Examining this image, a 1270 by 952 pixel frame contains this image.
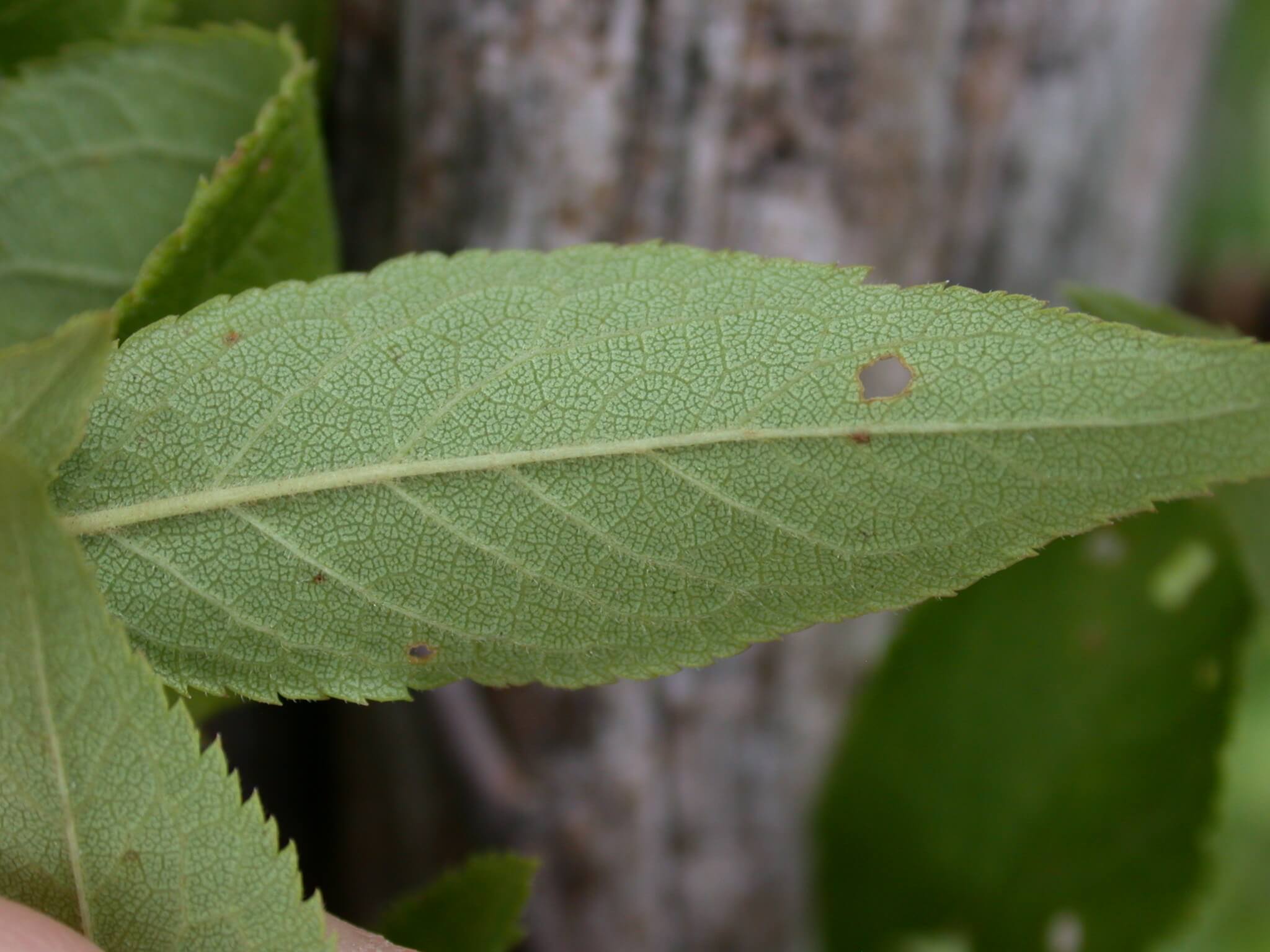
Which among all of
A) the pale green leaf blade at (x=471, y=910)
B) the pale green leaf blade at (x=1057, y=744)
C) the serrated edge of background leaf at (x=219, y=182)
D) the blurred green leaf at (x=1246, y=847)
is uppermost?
the serrated edge of background leaf at (x=219, y=182)

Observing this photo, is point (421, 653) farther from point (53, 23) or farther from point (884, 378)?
point (884, 378)

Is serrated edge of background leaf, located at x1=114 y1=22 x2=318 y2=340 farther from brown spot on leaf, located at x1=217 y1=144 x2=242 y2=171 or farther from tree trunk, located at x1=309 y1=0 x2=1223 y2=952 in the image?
tree trunk, located at x1=309 y1=0 x2=1223 y2=952

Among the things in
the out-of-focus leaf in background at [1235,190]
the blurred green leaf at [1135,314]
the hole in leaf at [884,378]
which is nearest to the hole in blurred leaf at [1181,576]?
the hole in leaf at [884,378]

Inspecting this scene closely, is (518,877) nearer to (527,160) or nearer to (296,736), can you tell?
(527,160)

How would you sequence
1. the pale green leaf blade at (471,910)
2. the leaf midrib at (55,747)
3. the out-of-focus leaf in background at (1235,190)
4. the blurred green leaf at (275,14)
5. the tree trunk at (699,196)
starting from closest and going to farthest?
the leaf midrib at (55,747) < the pale green leaf blade at (471,910) < the blurred green leaf at (275,14) < the tree trunk at (699,196) < the out-of-focus leaf in background at (1235,190)

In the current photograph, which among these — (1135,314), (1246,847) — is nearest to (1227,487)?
(1135,314)

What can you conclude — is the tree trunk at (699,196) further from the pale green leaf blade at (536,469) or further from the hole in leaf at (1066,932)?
the pale green leaf blade at (536,469)
